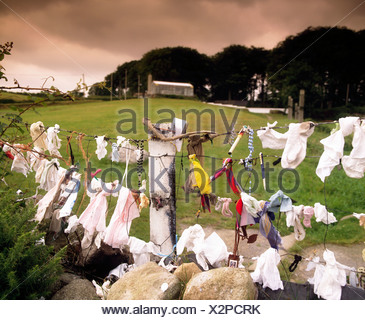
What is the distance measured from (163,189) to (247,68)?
3.06 m

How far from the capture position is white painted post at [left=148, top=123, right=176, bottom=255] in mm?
2418

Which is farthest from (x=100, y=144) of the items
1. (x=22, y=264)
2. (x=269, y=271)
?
(x=269, y=271)

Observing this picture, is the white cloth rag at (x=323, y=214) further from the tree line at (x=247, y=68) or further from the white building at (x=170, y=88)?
the white building at (x=170, y=88)

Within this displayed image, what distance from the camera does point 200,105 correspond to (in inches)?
202

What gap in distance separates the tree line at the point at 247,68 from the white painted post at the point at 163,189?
225cm

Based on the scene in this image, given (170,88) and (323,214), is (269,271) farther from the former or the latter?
(170,88)

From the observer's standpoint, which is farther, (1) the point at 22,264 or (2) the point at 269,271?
(2) the point at 269,271

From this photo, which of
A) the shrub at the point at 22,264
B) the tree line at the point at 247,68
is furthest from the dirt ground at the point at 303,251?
the tree line at the point at 247,68

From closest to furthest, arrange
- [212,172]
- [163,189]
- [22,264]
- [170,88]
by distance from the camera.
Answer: [22,264]
[163,189]
[170,88]
[212,172]

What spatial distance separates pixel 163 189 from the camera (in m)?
2.45

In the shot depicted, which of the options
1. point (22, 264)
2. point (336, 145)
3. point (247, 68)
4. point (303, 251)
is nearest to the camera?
point (336, 145)

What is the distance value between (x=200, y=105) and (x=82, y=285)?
3.64 meters

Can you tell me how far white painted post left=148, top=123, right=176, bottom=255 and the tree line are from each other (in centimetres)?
225
